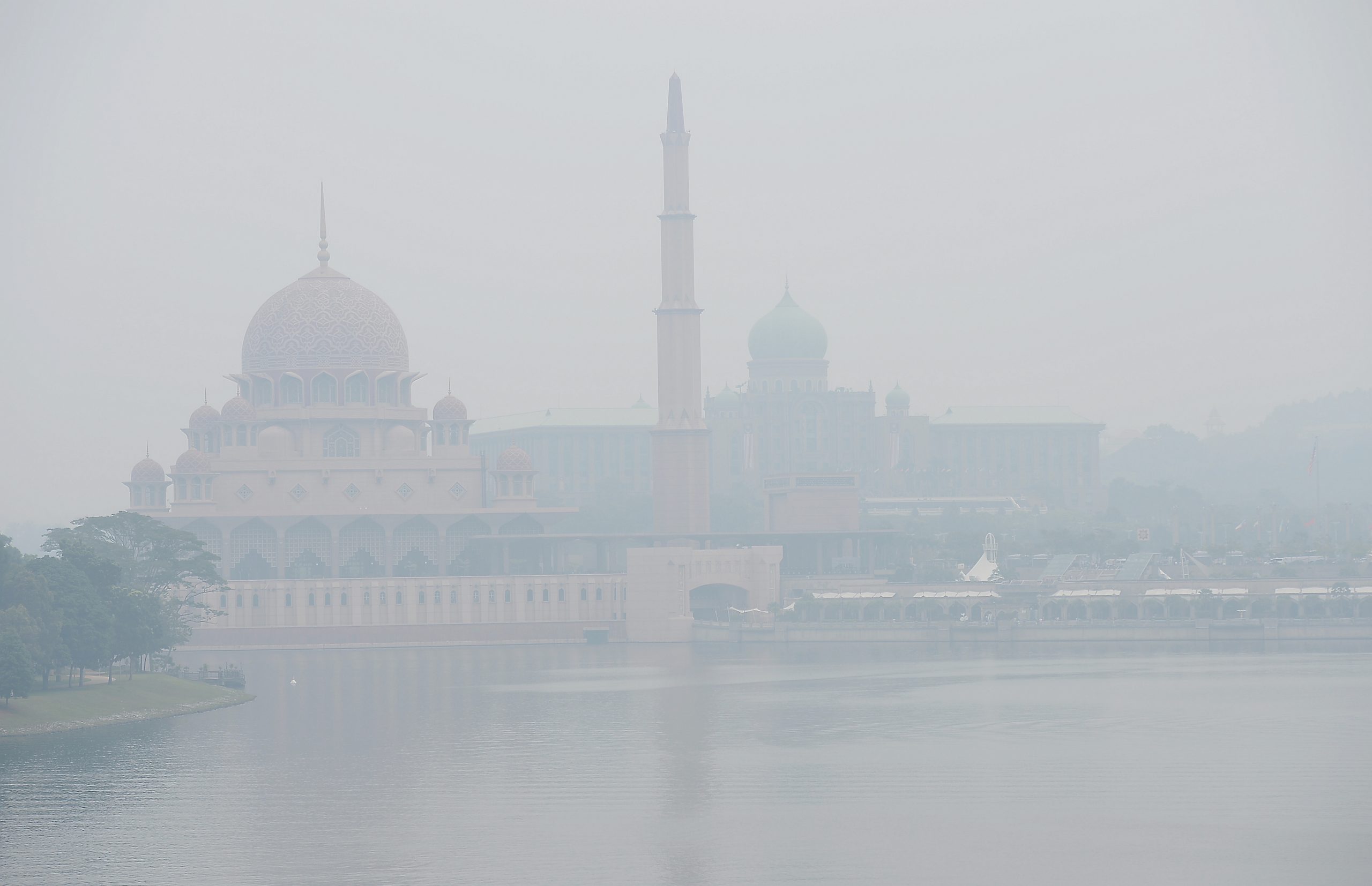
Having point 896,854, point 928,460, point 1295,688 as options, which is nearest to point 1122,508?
point 928,460

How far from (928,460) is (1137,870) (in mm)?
153341

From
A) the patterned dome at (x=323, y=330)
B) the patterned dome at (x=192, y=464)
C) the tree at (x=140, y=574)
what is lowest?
the tree at (x=140, y=574)

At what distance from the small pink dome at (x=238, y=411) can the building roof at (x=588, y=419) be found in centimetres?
6702

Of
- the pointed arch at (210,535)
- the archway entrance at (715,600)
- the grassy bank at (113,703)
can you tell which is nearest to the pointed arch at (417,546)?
the pointed arch at (210,535)

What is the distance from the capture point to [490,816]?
49219 millimetres

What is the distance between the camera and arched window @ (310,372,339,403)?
403 ft

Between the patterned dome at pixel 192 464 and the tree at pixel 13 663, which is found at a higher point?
the patterned dome at pixel 192 464

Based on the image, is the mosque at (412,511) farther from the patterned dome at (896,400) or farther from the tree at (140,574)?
the patterned dome at (896,400)

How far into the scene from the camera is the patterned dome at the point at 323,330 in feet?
404

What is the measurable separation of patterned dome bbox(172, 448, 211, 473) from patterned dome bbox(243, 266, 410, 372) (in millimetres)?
7919

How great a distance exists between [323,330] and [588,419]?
7009cm

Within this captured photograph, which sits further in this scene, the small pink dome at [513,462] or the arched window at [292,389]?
the small pink dome at [513,462]

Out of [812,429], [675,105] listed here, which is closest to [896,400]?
[812,429]

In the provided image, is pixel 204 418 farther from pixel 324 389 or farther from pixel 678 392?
pixel 678 392
